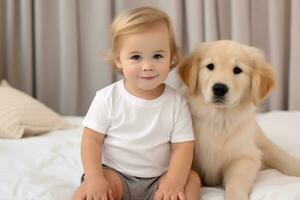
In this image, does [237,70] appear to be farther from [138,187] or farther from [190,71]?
[138,187]

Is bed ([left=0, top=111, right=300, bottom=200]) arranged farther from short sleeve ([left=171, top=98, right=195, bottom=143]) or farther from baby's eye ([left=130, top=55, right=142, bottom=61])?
baby's eye ([left=130, top=55, right=142, bottom=61])

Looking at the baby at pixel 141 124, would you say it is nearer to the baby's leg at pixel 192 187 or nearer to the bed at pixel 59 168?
the baby's leg at pixel 192 187

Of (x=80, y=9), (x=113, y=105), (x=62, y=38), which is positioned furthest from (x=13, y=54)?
(x=113, y=105)

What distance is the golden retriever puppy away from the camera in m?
1.33

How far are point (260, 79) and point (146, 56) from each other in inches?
13.9

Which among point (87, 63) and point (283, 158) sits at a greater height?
point (87, 63)

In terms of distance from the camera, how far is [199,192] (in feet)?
4.23

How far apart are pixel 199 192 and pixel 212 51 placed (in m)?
0.41

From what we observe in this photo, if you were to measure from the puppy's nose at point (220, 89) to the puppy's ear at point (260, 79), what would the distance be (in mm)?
119

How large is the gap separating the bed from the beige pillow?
54mm

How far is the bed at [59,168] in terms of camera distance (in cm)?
125

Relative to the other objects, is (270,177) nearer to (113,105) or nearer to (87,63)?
(113,105)

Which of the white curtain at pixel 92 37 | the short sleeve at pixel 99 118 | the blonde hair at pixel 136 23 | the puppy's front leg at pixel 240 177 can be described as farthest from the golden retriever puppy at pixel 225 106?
the white curtain at pixel 92 37

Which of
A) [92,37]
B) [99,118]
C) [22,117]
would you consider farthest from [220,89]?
[92,37]
